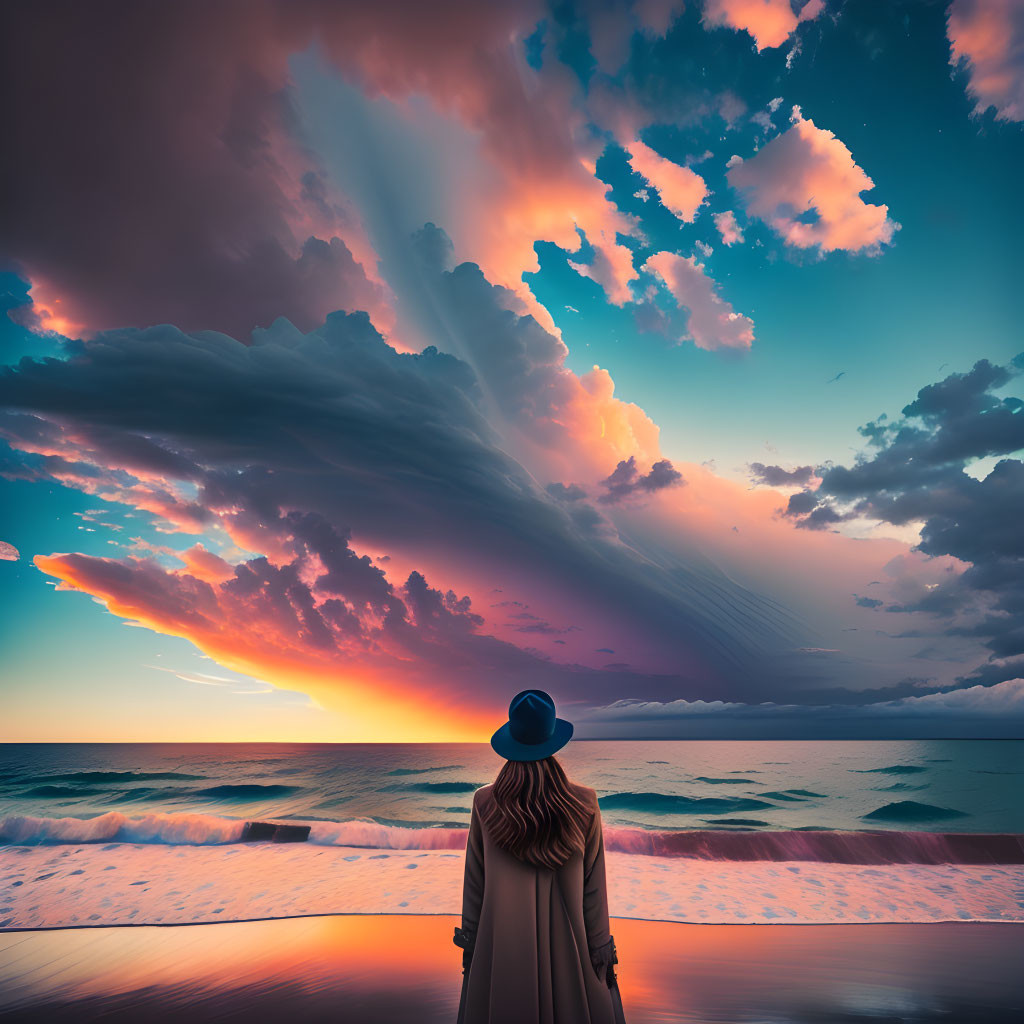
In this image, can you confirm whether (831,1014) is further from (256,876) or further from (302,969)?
(256,876)

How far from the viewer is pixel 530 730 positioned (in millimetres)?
2326

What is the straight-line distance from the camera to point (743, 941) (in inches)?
257

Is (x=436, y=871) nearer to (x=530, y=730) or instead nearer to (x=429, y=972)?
(x=429, y=972)

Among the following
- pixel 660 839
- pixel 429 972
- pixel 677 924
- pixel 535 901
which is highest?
pixel 535 901

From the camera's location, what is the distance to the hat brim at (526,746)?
2.35m

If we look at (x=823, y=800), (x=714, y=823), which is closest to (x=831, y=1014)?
(x=714, y=823)

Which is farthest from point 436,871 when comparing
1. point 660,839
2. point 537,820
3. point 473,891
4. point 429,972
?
point 537,820

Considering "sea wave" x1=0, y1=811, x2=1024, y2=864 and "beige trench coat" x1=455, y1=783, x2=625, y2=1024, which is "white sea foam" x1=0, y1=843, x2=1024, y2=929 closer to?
"sea wave" x1=0, y1=811, x2=1024, y2=864

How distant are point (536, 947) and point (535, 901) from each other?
17 cm

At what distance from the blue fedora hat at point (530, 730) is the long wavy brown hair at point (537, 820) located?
70 mm

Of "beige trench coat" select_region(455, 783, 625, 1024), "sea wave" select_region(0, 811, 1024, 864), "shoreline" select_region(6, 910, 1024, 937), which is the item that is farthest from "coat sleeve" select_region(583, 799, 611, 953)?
"sea wave" select_region(0, 811, 1024, 864)

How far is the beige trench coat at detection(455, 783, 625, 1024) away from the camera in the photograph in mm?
2307

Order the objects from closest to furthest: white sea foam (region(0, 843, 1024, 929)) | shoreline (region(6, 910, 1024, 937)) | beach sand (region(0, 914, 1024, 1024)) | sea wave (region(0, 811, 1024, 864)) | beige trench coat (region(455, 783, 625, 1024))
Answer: beige trench coat (region(455, 783, 625, 1024)) → beach sand (region(0, 914, 1024, 1024)) → shoreline (region(6, 910, 1024, 937)) → white sea foam (region(0, 843, 1024, 929)) → sea wave (region(0, 811, 1024, 864))

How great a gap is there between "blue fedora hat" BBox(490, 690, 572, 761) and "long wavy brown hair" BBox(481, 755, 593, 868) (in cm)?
7
